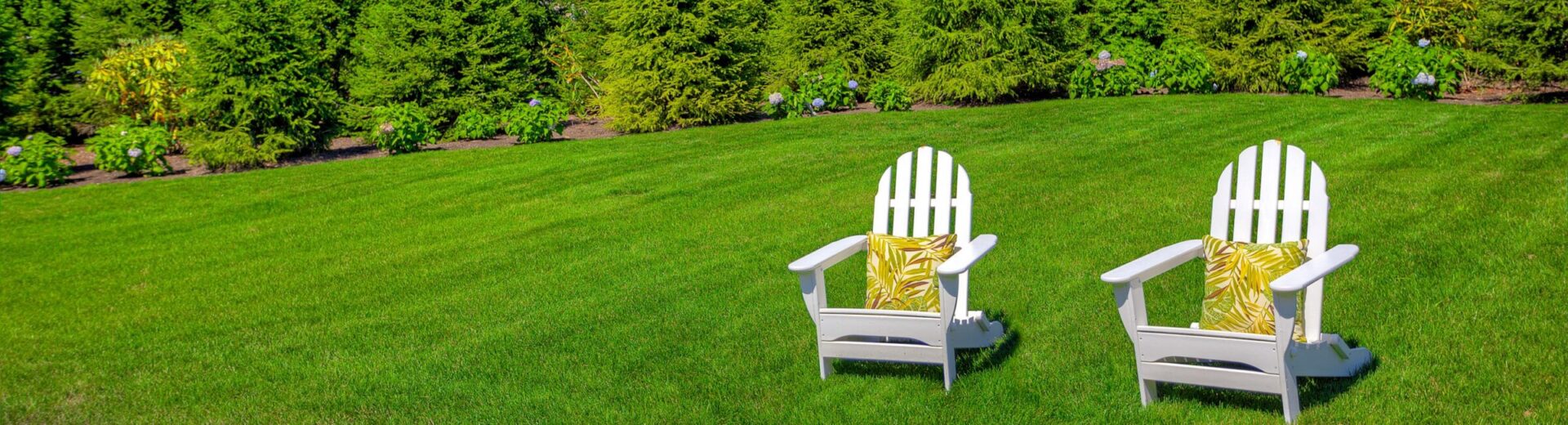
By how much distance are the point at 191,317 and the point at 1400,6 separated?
14.3m

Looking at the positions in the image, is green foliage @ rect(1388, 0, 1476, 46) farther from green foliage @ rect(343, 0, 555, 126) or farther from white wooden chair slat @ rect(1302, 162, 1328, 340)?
white wooden chair slat @ rect(1302, 162, 1328, 340)

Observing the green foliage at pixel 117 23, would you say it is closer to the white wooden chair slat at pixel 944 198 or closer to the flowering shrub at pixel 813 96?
the flowering shrub at pixel 813 96

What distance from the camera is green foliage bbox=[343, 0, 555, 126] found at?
14023 millimetres

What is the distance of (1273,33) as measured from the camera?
13797 mm

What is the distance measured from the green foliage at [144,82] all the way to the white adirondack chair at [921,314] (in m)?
11.2

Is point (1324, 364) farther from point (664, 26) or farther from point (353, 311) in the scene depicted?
point (664, 26)

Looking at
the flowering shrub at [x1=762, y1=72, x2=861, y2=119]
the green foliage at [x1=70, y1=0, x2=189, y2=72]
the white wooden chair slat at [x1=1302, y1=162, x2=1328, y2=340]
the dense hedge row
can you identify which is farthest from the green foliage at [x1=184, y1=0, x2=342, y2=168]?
the white wooden chair slat at [x1=1302, y1=162, x2=1328, y2=340]

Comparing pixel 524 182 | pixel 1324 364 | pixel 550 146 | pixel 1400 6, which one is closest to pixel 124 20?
pixel 550 146

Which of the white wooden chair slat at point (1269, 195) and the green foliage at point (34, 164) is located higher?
the white wooden chair slat at point (1269, 195)

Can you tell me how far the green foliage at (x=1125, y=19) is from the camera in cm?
1666

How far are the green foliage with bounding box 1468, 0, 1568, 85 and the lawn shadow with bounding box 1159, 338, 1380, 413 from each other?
8.96 meters

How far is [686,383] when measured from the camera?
181 inches

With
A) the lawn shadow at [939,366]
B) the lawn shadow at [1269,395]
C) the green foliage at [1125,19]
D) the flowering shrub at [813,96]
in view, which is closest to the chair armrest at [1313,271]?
the lawn shadow at [1269,395]

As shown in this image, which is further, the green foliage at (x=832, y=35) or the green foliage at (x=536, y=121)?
the green foliage at (x=832, y=35)
